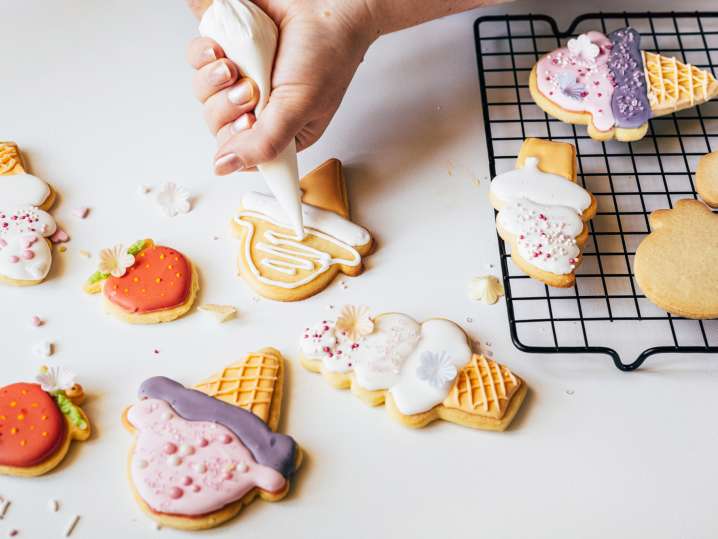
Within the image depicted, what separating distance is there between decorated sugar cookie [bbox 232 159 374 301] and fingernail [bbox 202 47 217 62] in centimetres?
26

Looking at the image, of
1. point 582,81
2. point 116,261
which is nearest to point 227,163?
point 116,261

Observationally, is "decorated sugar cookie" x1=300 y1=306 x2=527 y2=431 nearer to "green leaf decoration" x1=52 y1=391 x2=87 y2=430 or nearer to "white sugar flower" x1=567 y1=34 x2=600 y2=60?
"green leaf decoration" x1=52 y1=391 x2=87 y2=430

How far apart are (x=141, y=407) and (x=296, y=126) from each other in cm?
50

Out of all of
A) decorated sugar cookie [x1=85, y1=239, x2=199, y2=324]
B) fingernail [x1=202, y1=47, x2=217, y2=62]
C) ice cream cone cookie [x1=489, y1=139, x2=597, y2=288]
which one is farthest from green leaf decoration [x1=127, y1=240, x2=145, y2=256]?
ice cream cone cookie [x1=489, y1=139, x2=597, y2=288]

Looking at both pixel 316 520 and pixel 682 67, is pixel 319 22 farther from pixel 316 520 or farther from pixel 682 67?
pixel 316 520

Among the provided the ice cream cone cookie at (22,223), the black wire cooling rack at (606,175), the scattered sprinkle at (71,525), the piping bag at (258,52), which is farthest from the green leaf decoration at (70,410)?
the black wire cooling rack at (606,175)

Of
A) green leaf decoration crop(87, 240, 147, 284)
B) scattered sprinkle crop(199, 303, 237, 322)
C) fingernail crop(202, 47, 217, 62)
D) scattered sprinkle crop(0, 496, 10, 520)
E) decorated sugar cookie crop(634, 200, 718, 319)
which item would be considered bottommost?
decorated sugar cookie crop(634, 200, 718, 319)

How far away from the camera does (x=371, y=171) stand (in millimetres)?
1469

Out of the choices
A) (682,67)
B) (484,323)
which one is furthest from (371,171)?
(682,67)

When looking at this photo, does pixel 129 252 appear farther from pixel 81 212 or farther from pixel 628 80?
pixel 628 80

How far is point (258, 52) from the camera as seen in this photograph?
120 centimetres

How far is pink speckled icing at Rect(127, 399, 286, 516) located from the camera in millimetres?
1116

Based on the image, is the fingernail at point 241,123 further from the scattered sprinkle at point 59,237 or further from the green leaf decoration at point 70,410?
the green leaf decoration at point 70,410

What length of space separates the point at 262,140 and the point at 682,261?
2.35 ft
